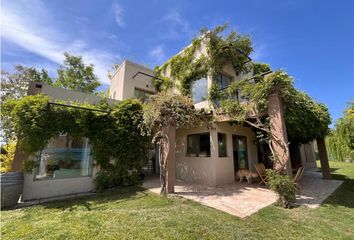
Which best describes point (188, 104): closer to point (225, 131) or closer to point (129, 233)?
point (225, 131)

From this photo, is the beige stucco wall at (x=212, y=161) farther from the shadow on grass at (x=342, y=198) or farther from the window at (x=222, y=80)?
the shadow on grass at (x=342, y=198)

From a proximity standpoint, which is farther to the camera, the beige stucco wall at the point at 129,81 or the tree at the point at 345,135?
the tree at the point at 345,135

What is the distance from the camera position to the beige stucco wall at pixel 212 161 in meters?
8.47

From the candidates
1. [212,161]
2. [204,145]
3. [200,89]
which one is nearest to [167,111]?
[204,145]

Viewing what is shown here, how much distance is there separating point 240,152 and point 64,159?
9522mm

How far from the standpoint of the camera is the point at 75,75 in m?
22.8

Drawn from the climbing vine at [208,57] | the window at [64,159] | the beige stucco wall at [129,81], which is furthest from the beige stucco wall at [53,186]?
the climbing vine at [208,57]

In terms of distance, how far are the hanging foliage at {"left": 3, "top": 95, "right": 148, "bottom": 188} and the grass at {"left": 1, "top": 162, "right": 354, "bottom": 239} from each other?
7.91 feet

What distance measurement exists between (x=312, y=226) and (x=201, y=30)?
9972 mm

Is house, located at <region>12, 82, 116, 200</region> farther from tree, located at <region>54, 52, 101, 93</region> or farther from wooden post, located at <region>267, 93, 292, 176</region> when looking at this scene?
tree, located at <region>54, 52, 101, 93</region>

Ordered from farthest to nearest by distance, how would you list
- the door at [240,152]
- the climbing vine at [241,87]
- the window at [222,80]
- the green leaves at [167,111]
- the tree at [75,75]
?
the tree at [75,75], the door at [240,152], the window at [222,80], the green leaves at [167,111], the climbing vine at [241,87]

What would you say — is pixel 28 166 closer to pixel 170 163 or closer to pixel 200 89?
pixel 170 163

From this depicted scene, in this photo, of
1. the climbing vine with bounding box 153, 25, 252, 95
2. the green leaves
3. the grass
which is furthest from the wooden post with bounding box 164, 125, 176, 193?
the climbing vine with bounding box 153, 25, 252, 95

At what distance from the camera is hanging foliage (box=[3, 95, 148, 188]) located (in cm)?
652
